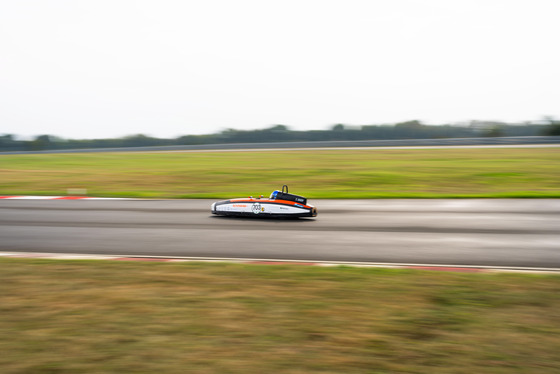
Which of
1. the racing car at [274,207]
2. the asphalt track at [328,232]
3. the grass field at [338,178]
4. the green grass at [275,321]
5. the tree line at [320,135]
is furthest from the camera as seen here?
the tree line at [320,135]

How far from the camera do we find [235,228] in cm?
1057

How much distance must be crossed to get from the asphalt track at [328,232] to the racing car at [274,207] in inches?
8.4

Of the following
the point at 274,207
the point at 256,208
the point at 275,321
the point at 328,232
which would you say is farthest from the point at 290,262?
the point at 256,208

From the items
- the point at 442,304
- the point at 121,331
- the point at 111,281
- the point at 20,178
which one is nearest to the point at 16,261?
the point at 111,281

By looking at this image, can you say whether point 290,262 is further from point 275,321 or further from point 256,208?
point 256,208

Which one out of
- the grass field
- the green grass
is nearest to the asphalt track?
the green grass

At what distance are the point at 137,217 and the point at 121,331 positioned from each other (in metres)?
7.98

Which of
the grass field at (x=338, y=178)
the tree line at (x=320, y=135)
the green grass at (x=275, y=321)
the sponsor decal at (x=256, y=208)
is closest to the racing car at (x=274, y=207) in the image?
the sponsor decal at (x=256, y=208)

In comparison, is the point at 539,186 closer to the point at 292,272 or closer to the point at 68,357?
the point at 292,272

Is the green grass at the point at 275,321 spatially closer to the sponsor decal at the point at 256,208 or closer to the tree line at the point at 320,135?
the sponsor decal at the point at 256,208

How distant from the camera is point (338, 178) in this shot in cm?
2020

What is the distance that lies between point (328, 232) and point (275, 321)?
17.1ft

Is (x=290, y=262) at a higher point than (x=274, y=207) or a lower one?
lower

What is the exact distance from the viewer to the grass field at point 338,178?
16547 millimetres
